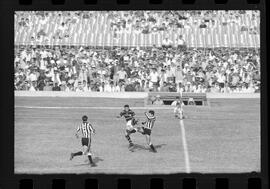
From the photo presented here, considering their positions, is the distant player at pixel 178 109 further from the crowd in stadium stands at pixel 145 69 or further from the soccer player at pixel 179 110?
the crowd in stadium stands at pixel 145 69

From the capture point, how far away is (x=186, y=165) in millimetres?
13883

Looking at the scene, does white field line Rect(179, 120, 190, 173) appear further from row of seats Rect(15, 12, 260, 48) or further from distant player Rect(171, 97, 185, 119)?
row of seats Rect(15, 12, 260, 48)

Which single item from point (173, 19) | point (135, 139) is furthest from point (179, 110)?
point (173, 19)

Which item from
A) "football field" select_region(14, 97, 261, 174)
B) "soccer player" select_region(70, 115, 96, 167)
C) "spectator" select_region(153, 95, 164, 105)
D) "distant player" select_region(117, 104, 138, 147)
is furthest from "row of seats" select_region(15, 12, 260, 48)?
"soccer player" select_region(70, 115, 96, 167)

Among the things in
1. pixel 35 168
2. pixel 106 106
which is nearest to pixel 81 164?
pixel 35 168

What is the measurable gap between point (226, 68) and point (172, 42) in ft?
4.16

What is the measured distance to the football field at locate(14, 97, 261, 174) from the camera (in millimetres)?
13765
